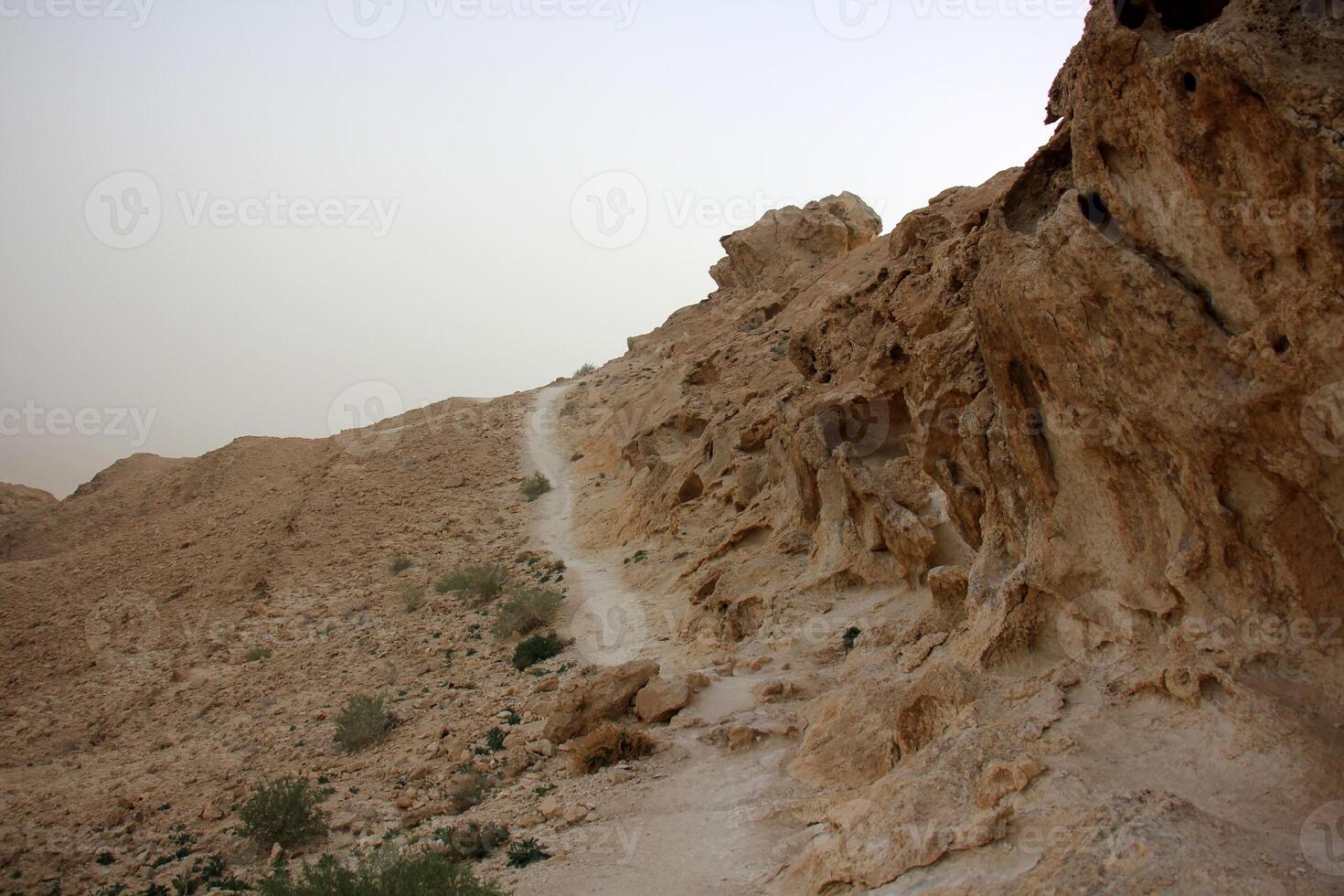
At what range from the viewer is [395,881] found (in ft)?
22.1

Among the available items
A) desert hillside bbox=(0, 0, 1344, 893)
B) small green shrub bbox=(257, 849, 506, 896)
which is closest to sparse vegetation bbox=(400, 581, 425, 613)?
desert hillside bbox=(0, 0, 1344, 893)

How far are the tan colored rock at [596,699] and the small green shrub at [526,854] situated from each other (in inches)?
92.3

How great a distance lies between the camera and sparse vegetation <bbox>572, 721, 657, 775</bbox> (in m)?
9.20

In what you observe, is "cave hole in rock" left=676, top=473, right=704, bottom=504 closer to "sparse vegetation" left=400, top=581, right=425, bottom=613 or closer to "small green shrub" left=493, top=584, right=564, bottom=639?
"small green shrub" left=493, top=584, right=564, bottom=639

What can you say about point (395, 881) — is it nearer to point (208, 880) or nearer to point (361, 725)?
point (208, 880)

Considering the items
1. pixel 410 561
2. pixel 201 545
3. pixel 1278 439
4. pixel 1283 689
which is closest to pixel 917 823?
pixel 1283 689

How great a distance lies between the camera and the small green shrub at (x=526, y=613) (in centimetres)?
1555

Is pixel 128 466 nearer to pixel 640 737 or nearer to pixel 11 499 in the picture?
pixel 11 499

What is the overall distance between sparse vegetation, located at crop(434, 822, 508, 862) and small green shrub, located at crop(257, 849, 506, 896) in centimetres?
34

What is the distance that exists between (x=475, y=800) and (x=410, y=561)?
42.3 ft

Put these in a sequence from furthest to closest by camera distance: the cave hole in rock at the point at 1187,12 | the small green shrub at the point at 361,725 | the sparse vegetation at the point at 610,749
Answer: the small green shrub at the point at 361,725 < the sparse vegetation at the point at 610,749 < the cave hole in rock at the point at 1187,12

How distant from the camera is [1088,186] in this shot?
6.02m

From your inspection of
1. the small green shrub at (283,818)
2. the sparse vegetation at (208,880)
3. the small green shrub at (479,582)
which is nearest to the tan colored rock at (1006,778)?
the sparse vegetation at (208,880)

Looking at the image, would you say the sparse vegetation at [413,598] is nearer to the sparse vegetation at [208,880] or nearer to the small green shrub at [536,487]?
the small green shrub at [536,487]
